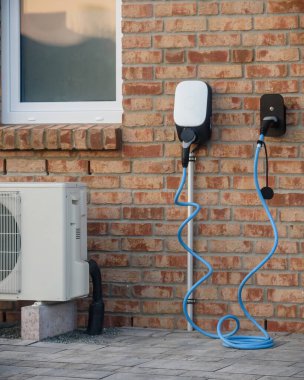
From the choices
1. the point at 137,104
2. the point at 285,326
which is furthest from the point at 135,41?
the point at 285,326

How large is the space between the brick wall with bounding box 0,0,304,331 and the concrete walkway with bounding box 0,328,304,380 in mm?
271

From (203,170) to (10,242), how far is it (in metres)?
1.18

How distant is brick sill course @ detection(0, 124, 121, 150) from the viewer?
22.4 ft

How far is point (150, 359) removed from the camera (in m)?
5.85

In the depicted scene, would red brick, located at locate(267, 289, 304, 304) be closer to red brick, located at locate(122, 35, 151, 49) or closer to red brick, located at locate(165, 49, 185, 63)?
red brick, located at locate(165, 49, 185, 63)

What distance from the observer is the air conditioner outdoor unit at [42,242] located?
6.47m

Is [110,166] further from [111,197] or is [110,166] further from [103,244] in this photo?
[103,244]

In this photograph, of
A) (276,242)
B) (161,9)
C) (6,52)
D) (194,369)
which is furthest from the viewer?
(6,52)

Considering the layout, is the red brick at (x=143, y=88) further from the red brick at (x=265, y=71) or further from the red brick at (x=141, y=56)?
the red brick at (x=265, y=71)

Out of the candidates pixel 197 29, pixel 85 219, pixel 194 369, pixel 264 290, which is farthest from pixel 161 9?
pixel 194 369

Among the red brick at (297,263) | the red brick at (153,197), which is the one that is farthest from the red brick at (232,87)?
the red brick at (297,263)

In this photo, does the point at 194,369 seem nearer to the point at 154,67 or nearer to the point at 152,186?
the point at 152,186

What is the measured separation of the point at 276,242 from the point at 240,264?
0.38m

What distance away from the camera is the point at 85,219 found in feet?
21.9
